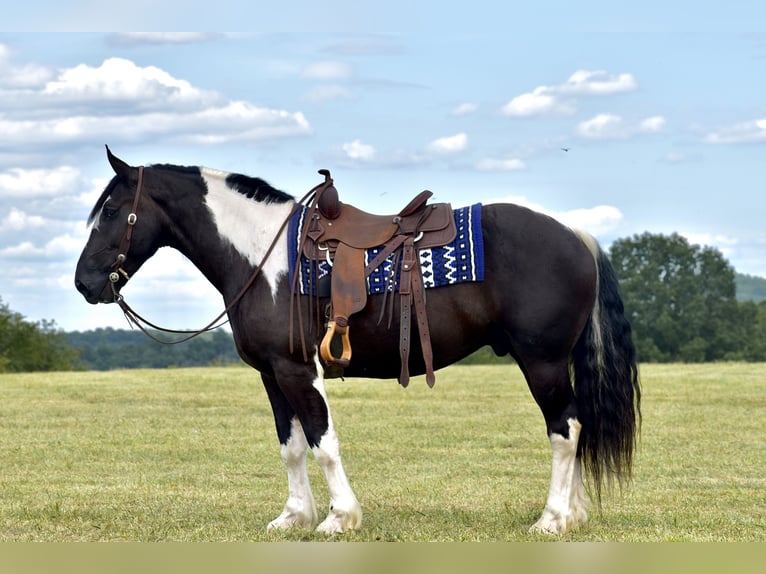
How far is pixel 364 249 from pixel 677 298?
55747 mm

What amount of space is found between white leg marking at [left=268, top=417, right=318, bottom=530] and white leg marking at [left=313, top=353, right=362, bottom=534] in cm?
44

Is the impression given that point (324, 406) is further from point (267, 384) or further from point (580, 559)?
point (580, 559)

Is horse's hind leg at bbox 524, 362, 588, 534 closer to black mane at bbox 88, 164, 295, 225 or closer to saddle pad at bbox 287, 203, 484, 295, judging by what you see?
saddle pad at bbox 287, 203, 484, 295

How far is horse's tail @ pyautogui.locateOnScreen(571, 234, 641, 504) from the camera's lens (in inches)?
302

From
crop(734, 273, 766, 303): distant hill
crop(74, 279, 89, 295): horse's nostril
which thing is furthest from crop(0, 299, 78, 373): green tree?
crop(734, 273, 766, 303): distant hill

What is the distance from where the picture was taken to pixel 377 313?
7.61 m

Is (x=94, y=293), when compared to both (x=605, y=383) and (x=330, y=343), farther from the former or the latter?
(x=605, y=383)

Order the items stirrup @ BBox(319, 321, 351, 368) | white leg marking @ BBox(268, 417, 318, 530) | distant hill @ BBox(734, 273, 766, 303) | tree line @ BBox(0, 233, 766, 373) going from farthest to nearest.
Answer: distant hill @ BBox(734, 273, 766, 303) → tree line @ BBox(0, 233, 766, 373) → white leg marking @ BBox(268, 417, 318, 530) → stirrup @ BBox(319, 321, 351, 368)

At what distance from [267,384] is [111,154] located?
2098 mm

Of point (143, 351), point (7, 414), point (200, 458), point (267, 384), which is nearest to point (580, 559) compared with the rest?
point (267, 384)

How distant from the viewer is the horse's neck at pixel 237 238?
7.82 m

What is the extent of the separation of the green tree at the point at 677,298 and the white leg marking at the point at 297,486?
48784 mm

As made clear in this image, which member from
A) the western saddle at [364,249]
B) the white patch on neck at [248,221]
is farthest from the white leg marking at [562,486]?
the white patch on neck at [248,221]

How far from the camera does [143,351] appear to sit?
64.4 metres
